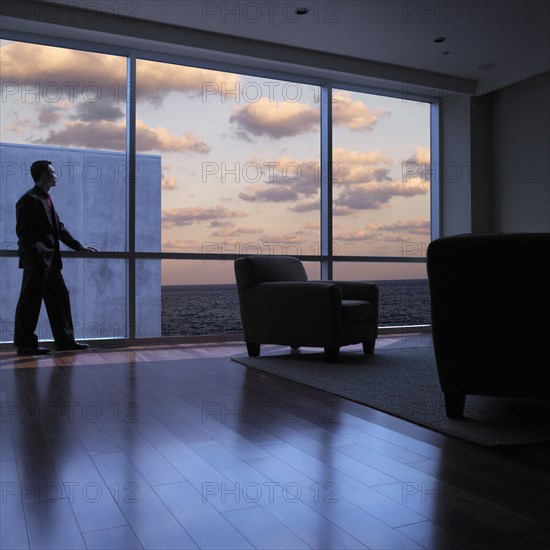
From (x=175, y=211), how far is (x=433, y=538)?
5.46 metres

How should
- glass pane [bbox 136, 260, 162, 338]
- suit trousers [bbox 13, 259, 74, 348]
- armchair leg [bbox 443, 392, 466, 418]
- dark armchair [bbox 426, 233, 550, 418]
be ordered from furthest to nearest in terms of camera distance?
1. glass pane [bbox 136, 260, 162, 338]
2. suit trousers [bbox 13, 259, 74, 348]
3. armchair leg [bbox 443, 392, 466, 418]
4. dark armchair [bbox 426, 233, 550, 418]

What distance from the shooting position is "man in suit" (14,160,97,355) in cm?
498

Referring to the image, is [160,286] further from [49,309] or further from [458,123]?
[458,123]

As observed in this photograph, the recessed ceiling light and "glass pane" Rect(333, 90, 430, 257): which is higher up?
the recessed ceiling light

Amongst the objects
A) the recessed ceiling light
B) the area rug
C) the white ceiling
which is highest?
the recessed ceiling light

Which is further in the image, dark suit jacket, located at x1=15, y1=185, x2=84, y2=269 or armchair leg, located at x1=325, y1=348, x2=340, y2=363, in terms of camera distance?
dark suit jacket, located at x1=15, y1=185, x2=84, y2=269

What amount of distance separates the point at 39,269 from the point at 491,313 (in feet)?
12.7

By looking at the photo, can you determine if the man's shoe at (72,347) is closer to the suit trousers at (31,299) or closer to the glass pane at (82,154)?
the suit trousers at (31,299)

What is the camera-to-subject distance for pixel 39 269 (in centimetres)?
502

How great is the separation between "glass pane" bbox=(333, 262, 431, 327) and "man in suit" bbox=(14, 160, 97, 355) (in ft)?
10.0

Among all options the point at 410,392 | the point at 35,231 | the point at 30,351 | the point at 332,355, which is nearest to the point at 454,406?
the point at 410,392

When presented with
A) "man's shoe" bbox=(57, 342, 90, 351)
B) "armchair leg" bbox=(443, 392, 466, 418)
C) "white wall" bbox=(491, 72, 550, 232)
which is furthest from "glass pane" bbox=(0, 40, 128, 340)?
"white wall" bbox=(491, 72, 550, 232)

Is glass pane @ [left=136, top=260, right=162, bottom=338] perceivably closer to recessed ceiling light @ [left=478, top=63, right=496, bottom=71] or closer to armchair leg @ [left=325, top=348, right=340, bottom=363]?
armchair leg @ [left=325, top=348, right=340, bottom=363]

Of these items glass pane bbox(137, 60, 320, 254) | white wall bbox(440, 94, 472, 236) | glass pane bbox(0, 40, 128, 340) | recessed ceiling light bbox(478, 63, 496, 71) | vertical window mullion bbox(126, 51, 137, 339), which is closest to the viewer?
glass pane bbox(0, 40, 128, 340)
